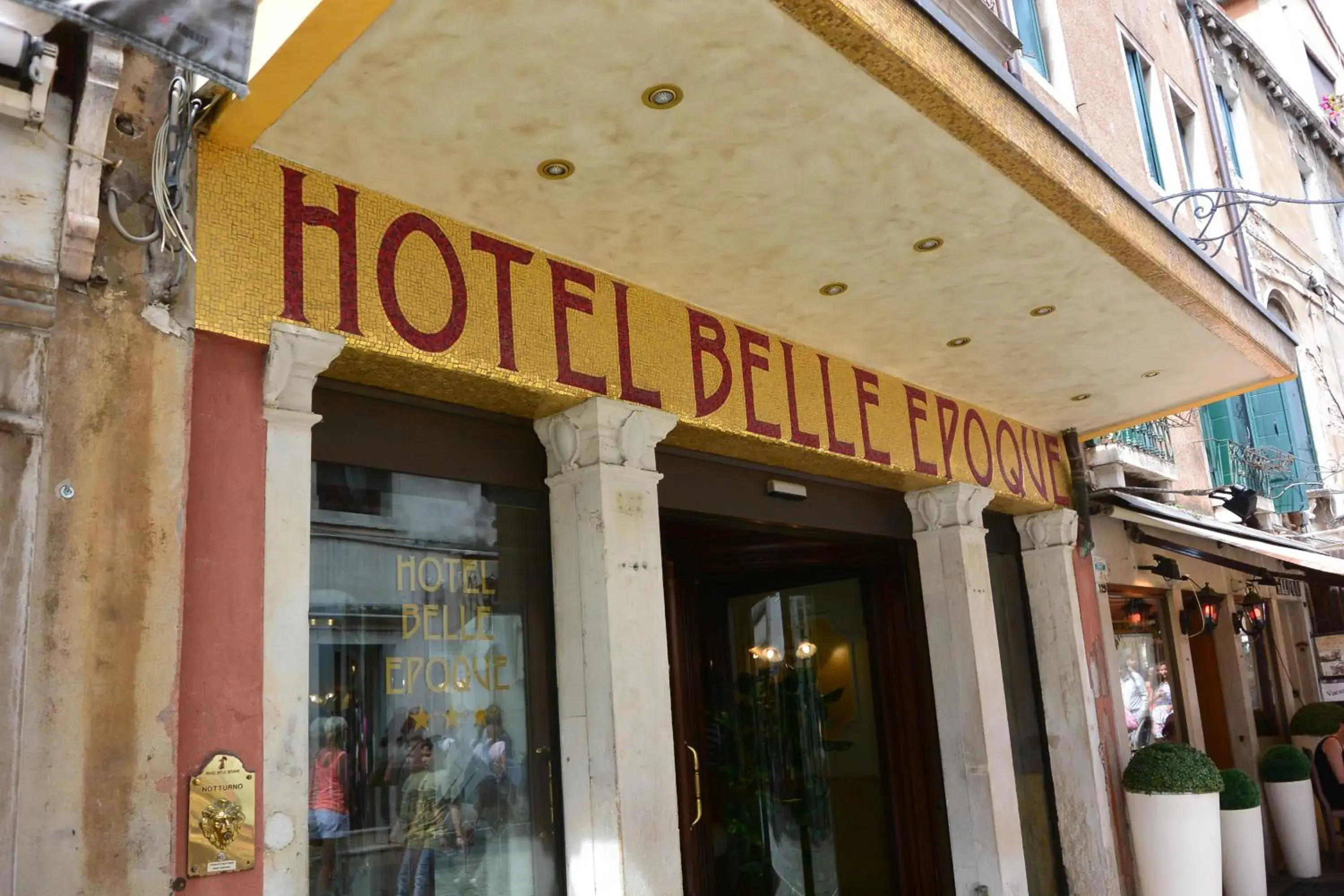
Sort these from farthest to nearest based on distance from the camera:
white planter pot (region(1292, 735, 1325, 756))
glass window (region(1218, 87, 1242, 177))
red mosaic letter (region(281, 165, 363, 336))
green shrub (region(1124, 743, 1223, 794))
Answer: glass window (region(1218, 87, 1242, 177)) → white planter pot (region(1292, 735, 1325, 756)) → green shrub (region(1124, 743, 1223, 794)) → red mosaic letter (region(281, 165, 363, 336))

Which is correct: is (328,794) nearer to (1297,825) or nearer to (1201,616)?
(1201,616)

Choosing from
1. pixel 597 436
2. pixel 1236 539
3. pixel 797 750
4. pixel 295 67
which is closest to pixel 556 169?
pixel 295 67

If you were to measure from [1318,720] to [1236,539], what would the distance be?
3678 mm

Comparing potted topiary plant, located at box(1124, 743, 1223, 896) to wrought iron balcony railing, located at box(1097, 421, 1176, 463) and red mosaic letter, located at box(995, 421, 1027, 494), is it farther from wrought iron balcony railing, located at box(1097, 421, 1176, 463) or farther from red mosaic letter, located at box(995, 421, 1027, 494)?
wrought iron balcony railing, located at box(1097, 421, 1176, 463)

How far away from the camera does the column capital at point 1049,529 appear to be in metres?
8.11

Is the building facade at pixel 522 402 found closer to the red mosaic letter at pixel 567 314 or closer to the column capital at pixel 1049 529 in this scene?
the red mosaic letter at pixel 567 314

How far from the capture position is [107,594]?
3.00 metres

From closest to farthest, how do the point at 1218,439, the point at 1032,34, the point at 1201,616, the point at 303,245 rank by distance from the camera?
the point at 303,245, the point at 1032,34, the point at 1201,616, the point at 1218,439

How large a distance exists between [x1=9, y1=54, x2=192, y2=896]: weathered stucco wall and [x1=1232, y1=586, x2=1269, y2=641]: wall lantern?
10940mm

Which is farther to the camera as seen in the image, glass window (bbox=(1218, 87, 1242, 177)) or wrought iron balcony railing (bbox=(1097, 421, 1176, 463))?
glass window (bbox=(1218, 87, 1242, 177))

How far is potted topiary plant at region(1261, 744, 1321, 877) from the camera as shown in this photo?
9922 mm

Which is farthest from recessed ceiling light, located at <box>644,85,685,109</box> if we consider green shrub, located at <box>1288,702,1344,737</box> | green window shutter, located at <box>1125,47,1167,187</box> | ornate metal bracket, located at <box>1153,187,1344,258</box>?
green shrub, located at <box>1288,702,1344,737</box>

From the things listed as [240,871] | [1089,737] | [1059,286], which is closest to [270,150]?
[240,871]

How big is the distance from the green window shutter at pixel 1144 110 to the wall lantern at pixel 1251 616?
15.3 ft
